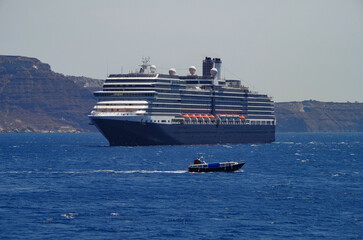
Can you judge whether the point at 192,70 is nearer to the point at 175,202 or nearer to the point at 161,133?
the point at 161,133

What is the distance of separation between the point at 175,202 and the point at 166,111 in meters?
95.9

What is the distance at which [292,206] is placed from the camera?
2726 inches

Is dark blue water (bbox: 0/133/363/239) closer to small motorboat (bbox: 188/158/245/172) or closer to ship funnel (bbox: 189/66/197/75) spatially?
small motorboat (bbox: 188/158/245/172)

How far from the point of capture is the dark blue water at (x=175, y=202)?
56.9m

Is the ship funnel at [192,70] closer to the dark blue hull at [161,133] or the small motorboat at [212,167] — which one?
the dark blue hull at [161,133]

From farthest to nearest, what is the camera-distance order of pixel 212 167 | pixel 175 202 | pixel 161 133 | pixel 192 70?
pixel 192 70 < pixel 161 133 < pixel 212 167 < pixel 175 202

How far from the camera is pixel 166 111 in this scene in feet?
545

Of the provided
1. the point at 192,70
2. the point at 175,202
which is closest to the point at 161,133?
the point at 192,70

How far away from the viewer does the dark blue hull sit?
153000mm

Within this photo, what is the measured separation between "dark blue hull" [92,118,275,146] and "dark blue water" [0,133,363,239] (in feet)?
125

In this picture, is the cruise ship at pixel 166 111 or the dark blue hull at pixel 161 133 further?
the cruise ship at pixel 166 111

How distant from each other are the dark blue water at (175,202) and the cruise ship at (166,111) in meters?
40.0

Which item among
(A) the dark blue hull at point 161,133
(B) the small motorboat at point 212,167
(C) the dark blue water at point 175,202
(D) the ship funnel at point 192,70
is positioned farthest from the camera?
(D) the ship funnel at point 192,70

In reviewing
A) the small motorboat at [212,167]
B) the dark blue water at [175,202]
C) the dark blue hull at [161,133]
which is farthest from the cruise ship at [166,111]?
the small motorboat at [212,167]
